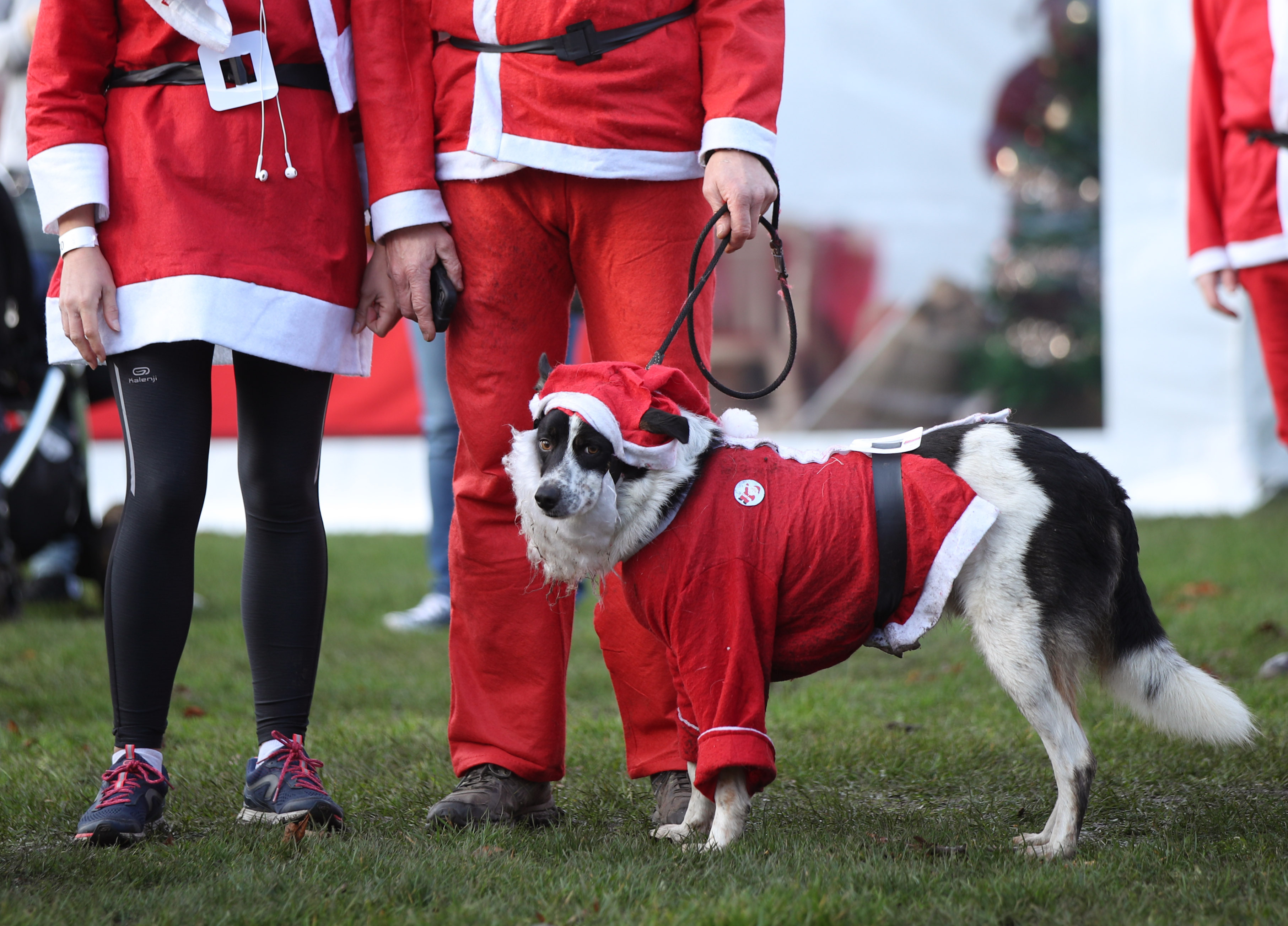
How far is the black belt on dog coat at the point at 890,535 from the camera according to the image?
2.09 m

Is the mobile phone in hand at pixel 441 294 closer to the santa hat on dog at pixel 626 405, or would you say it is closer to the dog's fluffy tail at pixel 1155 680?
the santa hat on dog at pixel 626 405

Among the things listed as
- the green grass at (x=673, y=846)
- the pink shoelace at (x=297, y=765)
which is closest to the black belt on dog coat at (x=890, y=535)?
the green grass at (x=673, y=846)

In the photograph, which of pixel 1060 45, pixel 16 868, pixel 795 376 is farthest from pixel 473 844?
pixel 1060 45

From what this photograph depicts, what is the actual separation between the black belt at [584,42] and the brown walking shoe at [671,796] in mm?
1400

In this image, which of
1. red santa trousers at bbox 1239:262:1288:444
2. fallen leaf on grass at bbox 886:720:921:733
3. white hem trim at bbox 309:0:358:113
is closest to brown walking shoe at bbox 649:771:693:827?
fallen leaf on grass at bbox 886:720:921:733

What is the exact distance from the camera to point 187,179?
7.17 ft

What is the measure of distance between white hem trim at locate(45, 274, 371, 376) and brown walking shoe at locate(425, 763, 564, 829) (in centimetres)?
88

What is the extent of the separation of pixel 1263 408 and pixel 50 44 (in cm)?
753

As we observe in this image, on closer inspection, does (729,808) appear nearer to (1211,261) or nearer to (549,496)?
(549,496)

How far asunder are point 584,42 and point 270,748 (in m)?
1.48

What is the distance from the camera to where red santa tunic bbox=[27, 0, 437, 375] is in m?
2.16

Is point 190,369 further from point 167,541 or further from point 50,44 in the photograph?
point 50,44

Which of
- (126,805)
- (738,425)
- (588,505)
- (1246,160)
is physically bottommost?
(126,805)

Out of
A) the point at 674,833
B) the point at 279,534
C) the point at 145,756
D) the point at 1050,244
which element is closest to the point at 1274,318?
the point at 674,833
